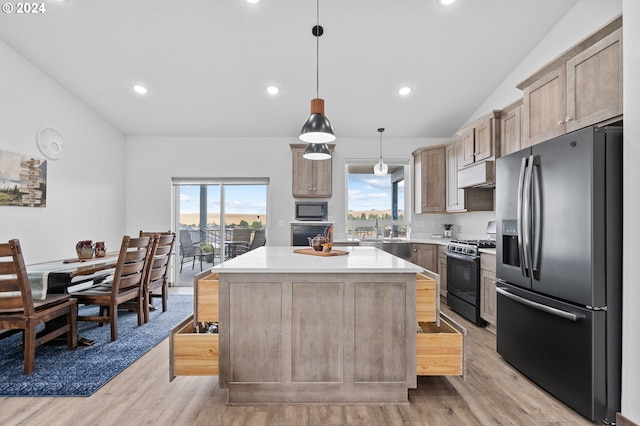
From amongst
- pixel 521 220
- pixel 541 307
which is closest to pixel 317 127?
pixel 521 220

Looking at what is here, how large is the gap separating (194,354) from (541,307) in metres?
2.21

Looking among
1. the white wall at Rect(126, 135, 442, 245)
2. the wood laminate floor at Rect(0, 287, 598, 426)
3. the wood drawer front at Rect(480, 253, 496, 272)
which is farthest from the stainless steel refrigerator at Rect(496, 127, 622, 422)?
the white wall at Rect(126, 135, 442, 245)

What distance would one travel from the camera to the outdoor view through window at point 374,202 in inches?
216

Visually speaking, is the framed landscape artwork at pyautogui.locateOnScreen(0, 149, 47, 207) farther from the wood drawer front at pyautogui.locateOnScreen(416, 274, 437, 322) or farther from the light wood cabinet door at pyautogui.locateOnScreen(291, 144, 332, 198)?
the wood drawer front at pyautogui.locateOnScreen(416, 274, 437, 322)

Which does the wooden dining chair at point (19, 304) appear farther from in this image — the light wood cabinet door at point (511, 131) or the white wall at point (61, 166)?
the light wood cabinet door at point (511, 131)

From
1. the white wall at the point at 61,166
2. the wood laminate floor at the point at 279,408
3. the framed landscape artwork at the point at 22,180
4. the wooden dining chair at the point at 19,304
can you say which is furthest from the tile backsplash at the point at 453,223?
the framed landscape artwork at the point at 22,180

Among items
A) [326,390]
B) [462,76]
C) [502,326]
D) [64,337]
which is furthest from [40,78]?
[502,326]

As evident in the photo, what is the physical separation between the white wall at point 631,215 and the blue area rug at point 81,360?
3.12m

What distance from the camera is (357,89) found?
4.29 meters

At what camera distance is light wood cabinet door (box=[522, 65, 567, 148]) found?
231 cm

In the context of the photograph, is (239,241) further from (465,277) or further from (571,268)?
(571,268)

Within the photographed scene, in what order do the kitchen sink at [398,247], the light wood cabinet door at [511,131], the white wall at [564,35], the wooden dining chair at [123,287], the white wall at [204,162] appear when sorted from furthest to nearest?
the white wall at [204,162]
the kitchen sink at [398,247]
the light wood cabinet door at [511,131]
the wooden dining chair at [123,287]
the white wall at [564,35]

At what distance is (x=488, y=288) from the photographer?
321 centimetres

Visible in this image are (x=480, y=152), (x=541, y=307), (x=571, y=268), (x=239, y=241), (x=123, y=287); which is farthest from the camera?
(x=239, y=241)
